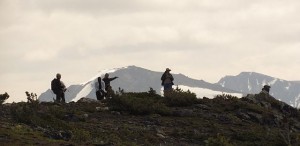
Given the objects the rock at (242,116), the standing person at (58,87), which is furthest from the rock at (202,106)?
the standing person at (58,87)

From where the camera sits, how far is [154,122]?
1833 cm

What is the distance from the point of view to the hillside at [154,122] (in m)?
11.8

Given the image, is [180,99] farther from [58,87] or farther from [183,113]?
[58,87]

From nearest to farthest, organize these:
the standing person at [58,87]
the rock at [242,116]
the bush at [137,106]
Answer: the bush at [137,106] → the rock at [242,116] → the standing person at [58,87]

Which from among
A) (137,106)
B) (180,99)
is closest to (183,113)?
(180,99)

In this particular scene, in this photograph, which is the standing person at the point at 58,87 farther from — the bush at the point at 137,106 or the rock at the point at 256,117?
the rock at the point at 256,117

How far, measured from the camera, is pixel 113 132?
15125mm

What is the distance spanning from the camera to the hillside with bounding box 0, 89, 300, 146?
466 inches

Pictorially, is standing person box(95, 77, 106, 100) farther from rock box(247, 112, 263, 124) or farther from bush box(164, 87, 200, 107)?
rock box(247, 112, 263, 124)

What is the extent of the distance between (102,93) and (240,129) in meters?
11.0

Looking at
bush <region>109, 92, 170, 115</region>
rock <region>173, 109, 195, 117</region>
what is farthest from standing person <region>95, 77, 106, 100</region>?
rock <region>173, 109, 195, 117</region>

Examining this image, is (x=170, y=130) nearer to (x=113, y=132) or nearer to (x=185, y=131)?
(x=185, y=131)

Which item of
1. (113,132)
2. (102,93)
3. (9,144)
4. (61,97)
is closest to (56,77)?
(61,97)

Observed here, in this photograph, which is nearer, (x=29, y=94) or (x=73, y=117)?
(x=29, y=94)
